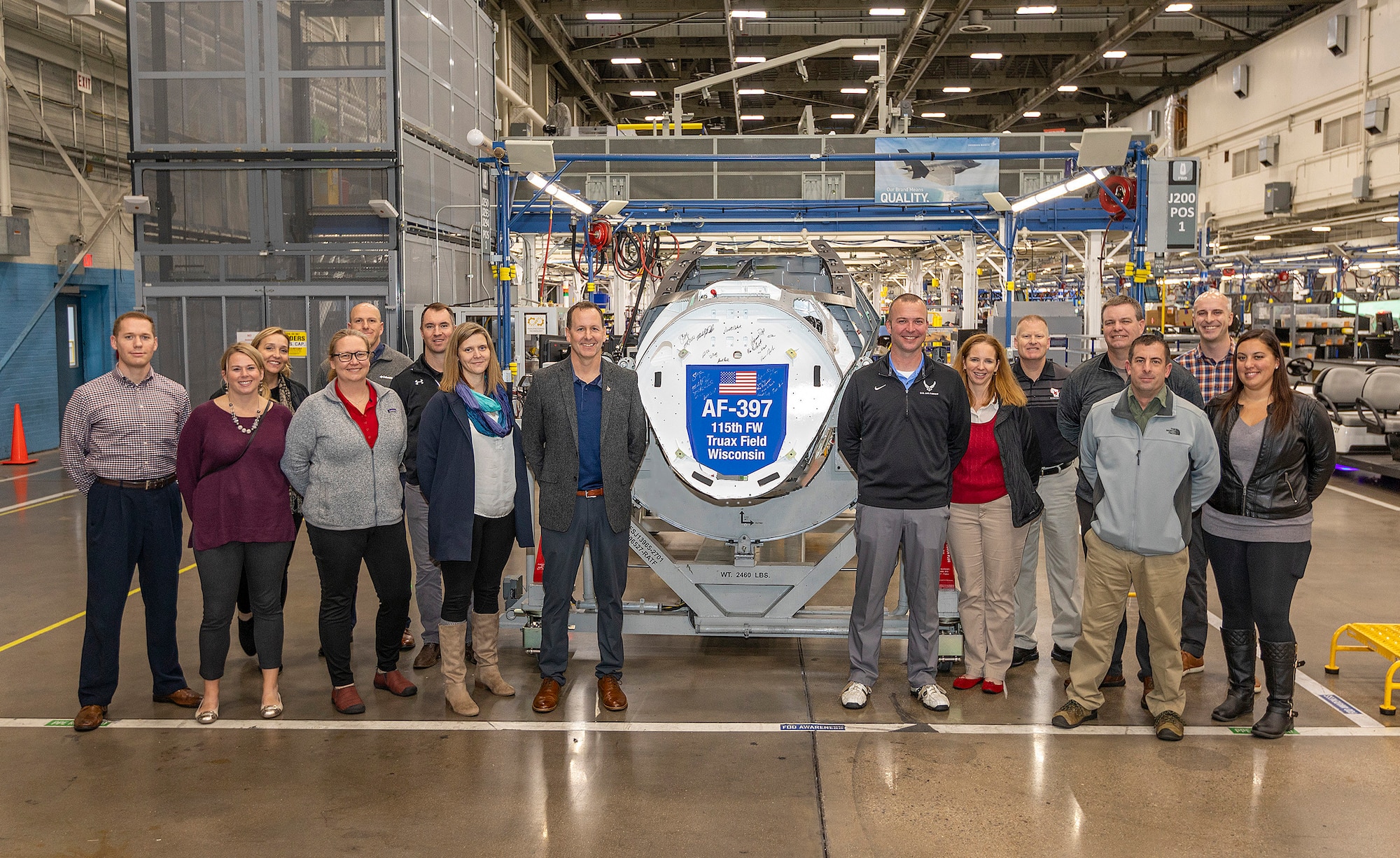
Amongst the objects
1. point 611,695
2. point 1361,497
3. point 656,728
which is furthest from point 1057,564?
point 1361,497

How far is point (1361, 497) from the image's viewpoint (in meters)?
11.7

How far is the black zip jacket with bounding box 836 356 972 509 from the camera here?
493cm

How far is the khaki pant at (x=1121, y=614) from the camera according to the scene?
4.62 meters

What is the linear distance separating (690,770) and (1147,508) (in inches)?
91.0

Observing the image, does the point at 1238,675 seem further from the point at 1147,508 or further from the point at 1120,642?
the point at 1147,508

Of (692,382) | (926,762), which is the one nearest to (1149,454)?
(926,762)

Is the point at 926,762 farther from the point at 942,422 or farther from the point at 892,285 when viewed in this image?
the point at 892,285

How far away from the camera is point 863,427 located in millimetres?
5020

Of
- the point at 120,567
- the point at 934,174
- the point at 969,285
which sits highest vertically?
the point at 934,174

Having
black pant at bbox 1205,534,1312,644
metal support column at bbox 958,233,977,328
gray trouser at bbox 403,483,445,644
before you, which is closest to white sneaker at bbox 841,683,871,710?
black pant at bbox 1205,534,1312,644

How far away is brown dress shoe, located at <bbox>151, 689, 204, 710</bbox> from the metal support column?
18448 millimetres

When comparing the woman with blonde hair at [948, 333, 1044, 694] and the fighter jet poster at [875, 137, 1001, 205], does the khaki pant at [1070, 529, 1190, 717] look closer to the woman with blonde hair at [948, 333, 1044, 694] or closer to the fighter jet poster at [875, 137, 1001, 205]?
the woman with blonde hair at [948, 333, 1044, 694]

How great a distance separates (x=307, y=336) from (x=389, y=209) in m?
2.09

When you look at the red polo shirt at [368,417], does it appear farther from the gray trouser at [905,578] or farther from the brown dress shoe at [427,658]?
the gray trouser at [905,578]
